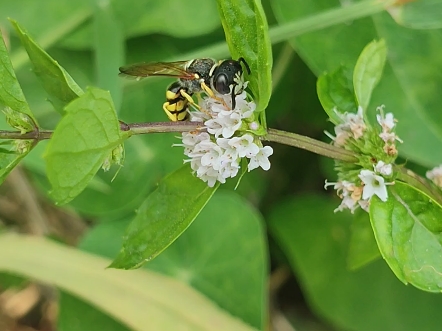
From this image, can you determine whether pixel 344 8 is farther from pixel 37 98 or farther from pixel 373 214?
pixel 37 98

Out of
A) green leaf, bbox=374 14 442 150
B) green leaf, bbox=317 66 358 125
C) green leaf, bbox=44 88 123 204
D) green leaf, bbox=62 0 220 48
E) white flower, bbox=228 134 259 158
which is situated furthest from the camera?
green leaf, bbox=62 0 220 48

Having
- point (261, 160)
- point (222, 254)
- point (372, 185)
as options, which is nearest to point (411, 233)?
point (372, 185)

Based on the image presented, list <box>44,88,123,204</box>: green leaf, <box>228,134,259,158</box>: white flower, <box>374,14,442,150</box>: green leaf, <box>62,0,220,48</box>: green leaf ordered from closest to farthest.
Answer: <box>44,88,123,204</box>: green leaf < <box>228,134,259,158</box>: white flower < <box>374,14,442,150</box>: green leaf < <box>62,0,220,48</box>: green leaf

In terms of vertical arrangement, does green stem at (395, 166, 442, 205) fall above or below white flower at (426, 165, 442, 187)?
above

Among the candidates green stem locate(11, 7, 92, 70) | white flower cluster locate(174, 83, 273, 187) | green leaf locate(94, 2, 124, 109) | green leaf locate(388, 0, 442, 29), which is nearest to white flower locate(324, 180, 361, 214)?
white flower cluster locate(174, 83, 273, 187)

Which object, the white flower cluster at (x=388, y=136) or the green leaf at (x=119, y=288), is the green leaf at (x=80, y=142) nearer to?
the white flower cluster at (x=388, y=136)

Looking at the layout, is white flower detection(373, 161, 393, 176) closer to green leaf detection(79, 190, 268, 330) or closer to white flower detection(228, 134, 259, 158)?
white flower detection(228, 134, 259, 158)

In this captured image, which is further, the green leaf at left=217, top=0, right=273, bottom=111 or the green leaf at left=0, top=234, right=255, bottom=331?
the green leaf at left=0, top=234, right=255, bottom=331

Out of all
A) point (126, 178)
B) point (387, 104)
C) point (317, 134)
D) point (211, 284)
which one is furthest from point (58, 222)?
point (387, 104)
